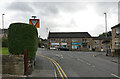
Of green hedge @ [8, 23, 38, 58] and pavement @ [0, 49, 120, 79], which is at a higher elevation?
green hedge @ [8, 23, 38, 58]

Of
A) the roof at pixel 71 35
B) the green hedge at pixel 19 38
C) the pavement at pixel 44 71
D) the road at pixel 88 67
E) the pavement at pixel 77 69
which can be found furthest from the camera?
the roof at pixel 71 35

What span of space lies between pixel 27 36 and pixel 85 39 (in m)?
60.3

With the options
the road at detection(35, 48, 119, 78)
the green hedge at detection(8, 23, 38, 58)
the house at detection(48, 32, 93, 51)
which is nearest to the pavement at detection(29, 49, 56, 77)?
the road at detection(35, 48, 119, 78)

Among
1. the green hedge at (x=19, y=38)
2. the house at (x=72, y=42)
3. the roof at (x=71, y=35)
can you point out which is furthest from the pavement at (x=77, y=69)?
the roof at (x=71, y=35)

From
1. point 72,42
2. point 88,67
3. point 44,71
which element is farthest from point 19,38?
point 72,42

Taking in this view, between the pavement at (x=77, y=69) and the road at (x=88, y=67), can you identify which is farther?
the road at (x=88, y=67)

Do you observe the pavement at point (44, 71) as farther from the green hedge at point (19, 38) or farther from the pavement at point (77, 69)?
the green hedge at point (19, 38)

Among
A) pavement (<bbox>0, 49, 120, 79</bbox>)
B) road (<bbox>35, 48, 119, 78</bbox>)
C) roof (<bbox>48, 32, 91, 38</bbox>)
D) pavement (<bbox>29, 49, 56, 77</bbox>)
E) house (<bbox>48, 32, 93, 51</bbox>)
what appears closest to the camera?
pavement (<bbox>29, 49, 56, 77</bbox>)

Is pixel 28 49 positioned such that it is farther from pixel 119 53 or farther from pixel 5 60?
pixel 119 53

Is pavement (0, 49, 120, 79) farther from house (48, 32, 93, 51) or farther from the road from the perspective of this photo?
house (48, 32, 93, 51)

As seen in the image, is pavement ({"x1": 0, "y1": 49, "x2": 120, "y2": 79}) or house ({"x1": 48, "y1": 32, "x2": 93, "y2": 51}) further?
house ({"x1": 48, "y1": 32, "x2": 93, "y2": 51})

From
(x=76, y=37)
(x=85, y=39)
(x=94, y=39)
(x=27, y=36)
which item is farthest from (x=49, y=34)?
(x=27, y=36)

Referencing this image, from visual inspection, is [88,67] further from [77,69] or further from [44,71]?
[44,71]

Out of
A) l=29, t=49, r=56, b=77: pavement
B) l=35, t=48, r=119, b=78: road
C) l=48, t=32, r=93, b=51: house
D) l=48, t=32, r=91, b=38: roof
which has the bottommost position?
l=35, t=48, r=119, b=78: road
